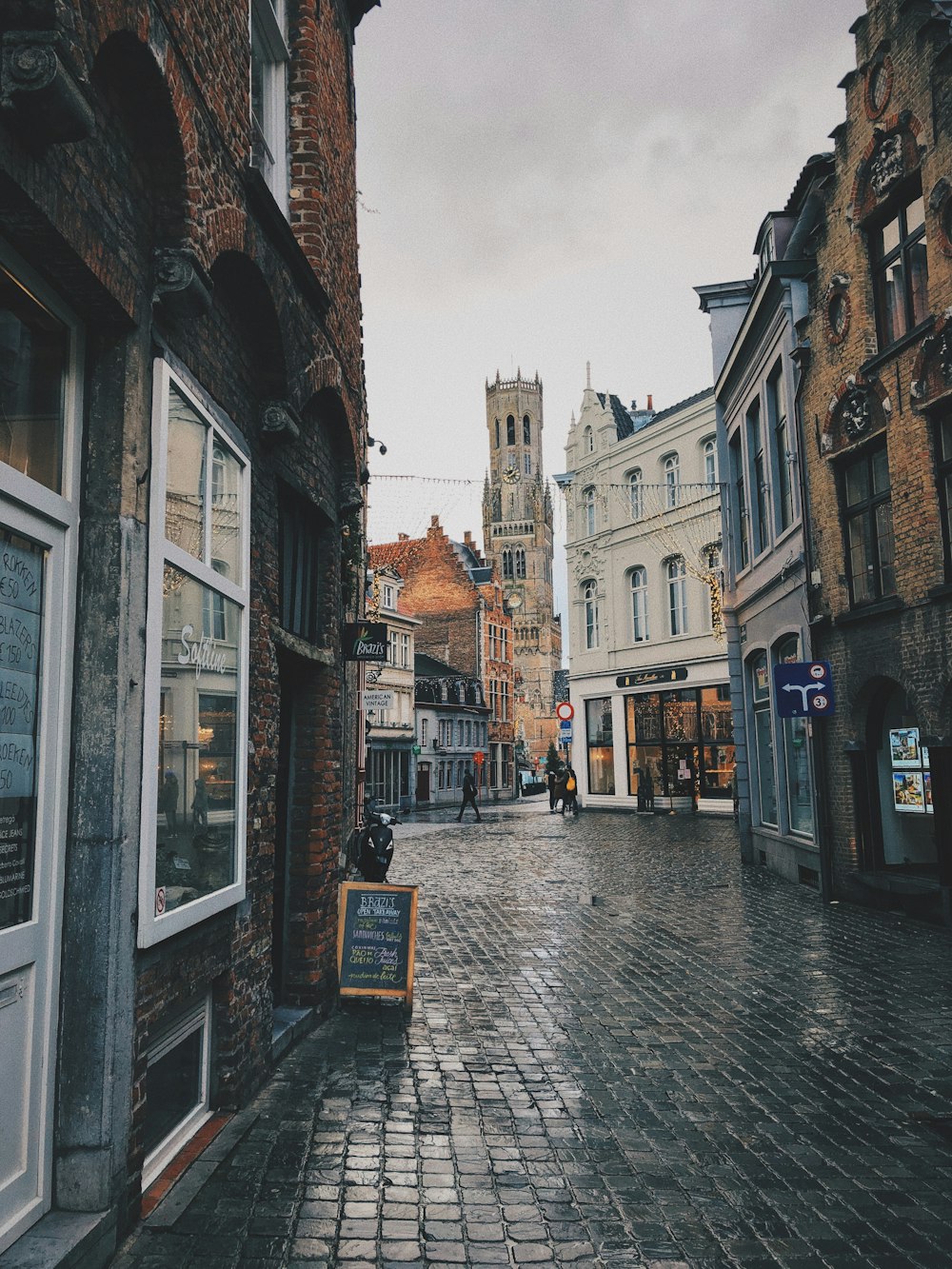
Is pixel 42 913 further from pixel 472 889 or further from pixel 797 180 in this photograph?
pixel 797 180

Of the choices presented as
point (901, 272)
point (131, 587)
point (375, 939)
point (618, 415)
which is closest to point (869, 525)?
point (901, 272)

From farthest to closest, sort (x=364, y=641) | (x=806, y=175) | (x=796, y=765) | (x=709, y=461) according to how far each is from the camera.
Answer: (x=709, y=461), (x=796, y=765), (x=806, y=175), (x=364, y=641)

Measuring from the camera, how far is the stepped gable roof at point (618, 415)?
3528 cm

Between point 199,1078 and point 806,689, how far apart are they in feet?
28.5

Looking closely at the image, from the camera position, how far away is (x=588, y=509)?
3553 centimetres

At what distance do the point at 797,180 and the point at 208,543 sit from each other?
12.4 metres

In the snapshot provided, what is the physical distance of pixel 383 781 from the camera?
42969 mm

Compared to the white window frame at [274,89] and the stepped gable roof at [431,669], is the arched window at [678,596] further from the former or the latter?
the white window frame at [274,89]

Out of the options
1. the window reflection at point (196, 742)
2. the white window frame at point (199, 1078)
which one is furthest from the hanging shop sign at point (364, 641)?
the white window frame at point (199, 1078)

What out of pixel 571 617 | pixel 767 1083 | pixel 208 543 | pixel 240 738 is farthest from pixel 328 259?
pixel 571 617

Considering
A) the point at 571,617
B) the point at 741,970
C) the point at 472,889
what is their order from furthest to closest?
the point at 571,617, the point at 472,889, the point at 741,970

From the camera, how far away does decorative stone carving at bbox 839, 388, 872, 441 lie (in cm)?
1187

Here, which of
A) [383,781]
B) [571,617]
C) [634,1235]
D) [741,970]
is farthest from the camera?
[383,781]

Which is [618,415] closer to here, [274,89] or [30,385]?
[274,89]
